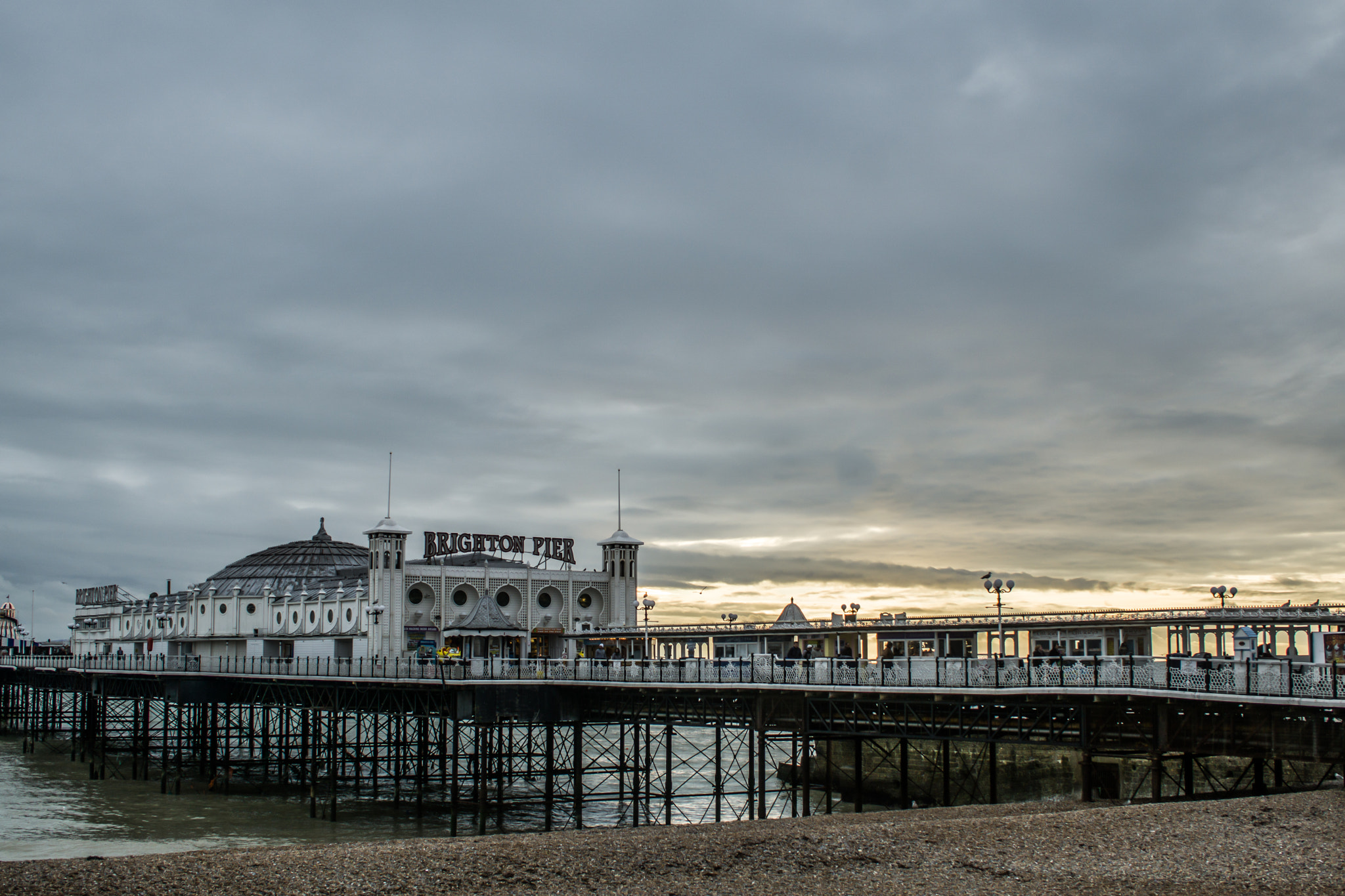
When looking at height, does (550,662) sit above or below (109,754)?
above

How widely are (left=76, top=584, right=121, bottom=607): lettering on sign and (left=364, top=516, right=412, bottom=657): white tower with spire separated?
60387 millimetres

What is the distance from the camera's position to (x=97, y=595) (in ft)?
426

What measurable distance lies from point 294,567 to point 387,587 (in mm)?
29528

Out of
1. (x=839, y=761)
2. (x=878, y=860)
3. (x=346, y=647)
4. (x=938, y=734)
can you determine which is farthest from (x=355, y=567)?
(x=878, y=860)

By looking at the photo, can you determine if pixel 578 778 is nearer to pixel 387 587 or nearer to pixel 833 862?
pixel 833 862

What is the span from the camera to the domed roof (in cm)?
9788

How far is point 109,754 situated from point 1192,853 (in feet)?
263

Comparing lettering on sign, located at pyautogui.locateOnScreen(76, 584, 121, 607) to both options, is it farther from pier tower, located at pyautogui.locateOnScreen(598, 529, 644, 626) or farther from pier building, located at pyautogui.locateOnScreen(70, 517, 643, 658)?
pier tower, located at pyautogui.locateOnScreen(598, 529, 644, 626)

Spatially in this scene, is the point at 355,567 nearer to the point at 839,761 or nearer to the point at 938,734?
the point at 839,761

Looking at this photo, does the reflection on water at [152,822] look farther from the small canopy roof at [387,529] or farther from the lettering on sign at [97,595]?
the lettering on sign at [97,595]

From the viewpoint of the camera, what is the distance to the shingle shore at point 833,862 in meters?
22.5

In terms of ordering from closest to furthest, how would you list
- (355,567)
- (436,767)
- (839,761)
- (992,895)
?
(992,895) → (839,761) → (436,767) → (355,567)

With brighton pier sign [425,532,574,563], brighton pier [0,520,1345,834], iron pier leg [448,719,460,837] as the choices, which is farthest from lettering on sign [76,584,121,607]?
iron pier leg [448,719,460,837]

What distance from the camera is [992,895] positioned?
2192 cm
